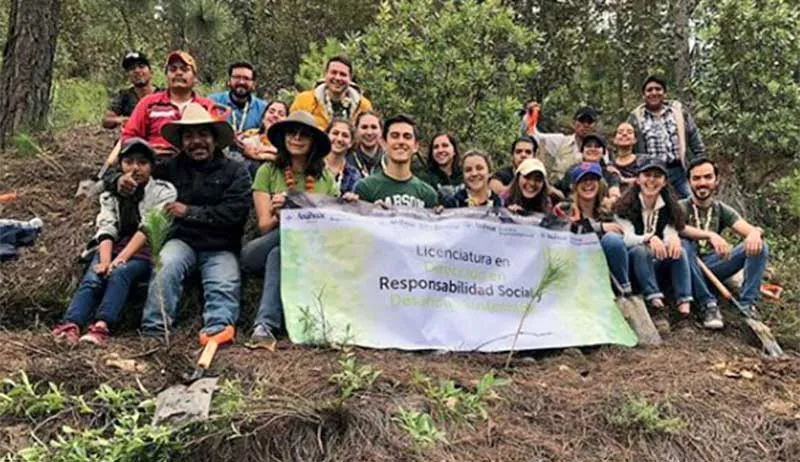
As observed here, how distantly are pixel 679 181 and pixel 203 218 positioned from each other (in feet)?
14.3

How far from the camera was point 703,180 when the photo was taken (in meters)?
6.00

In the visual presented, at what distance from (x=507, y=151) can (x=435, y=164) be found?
7.36ft

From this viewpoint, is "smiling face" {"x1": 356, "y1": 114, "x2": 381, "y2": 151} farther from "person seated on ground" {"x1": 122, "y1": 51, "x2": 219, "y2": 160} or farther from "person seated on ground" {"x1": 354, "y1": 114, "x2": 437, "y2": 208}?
"person seated on ground" {"x1": 122, "y1": 51, "x2": 219, "y2": 160}

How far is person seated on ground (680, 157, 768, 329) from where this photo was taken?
5.71 m

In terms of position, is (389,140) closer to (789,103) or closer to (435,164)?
(435,164)

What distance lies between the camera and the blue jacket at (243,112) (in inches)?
270

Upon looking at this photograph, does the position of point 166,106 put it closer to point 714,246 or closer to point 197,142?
point 197,142

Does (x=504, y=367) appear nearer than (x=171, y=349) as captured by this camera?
No

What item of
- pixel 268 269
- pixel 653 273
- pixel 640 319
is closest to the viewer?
pixel 268 269

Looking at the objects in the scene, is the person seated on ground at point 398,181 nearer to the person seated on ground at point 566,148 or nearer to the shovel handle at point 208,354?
the shovel handle at point 208,354

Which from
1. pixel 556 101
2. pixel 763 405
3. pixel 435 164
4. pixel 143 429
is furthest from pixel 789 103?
pixel 143 429

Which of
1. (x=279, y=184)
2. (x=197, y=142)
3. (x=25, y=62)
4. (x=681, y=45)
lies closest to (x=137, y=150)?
(x=197, y=142)

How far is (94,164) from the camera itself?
7.29 meters

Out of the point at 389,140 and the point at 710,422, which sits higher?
the point at 389,140
